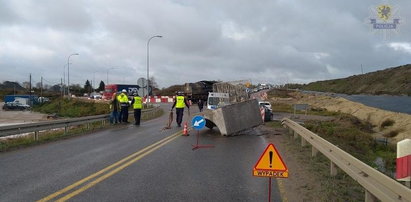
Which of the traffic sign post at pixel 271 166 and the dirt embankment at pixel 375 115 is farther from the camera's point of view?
the dirt embankment at pixel 375 115

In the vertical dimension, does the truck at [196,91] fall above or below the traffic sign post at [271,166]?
above

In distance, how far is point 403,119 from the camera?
101 feet

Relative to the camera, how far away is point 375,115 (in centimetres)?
3753

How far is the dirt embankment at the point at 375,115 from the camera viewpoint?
94.7 feet

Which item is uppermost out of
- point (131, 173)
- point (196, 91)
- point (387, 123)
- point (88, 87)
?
point (88, 87)

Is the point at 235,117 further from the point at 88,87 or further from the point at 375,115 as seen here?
the point at 88,87

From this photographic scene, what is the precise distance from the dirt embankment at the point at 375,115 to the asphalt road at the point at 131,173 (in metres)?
19.0

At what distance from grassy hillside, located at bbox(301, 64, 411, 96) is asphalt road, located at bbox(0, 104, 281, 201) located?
44704 mm

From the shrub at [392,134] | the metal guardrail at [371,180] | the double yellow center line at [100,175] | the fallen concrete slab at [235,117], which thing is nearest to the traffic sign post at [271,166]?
the metal guardrail at [371,180]

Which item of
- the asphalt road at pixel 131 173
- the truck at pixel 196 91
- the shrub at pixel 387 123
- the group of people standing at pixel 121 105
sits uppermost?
the truck at pixel 196 91

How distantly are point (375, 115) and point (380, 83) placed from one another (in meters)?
31.5

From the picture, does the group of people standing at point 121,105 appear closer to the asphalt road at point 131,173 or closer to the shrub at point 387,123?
the asphalt road at point 131,173

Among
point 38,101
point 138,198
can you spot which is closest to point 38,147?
point 138,198

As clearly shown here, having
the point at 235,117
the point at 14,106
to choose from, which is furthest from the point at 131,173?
the point at 14,106
